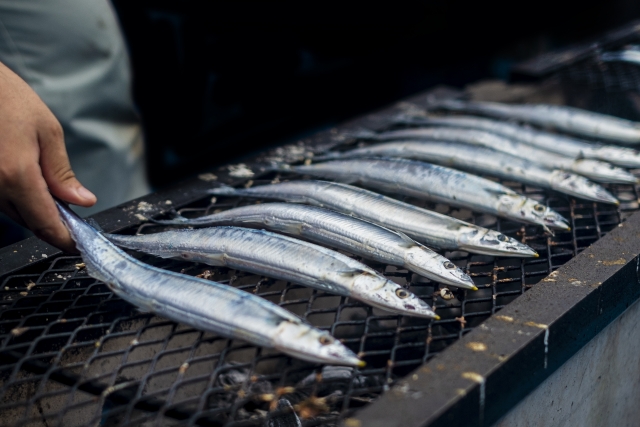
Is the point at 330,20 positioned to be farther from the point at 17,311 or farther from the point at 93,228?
the point at 17,311

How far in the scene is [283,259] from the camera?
2.40m

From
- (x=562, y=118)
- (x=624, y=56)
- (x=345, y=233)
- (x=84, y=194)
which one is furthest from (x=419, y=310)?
(x=624, y=56)

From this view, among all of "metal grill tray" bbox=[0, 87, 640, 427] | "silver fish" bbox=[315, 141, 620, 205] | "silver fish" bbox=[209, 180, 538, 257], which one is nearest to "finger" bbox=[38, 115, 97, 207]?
"metal grill tray" bbox=[0, 87, 640, 427]

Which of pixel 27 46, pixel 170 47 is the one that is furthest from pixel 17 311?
pixel 170 47

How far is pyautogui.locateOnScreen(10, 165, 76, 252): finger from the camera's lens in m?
2.35

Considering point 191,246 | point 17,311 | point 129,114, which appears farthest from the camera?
point 129,114

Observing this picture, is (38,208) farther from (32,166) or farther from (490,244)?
(490,244)

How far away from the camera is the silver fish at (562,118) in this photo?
4020mm

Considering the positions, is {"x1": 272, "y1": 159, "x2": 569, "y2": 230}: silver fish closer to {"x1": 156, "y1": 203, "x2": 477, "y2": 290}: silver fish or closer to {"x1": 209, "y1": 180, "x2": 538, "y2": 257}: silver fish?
{"x1": 209, "y1": 180, "x2": 538, "y2": 257}: silver fish

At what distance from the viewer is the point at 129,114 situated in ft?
14.6

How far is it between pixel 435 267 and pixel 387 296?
342mm

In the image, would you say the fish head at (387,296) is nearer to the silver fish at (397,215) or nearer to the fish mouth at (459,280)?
the fish mouth at (459,280)

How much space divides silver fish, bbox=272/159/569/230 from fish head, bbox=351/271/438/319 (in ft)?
3.49

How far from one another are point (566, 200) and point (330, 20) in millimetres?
4545
